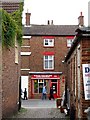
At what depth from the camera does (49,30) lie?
51469 mm

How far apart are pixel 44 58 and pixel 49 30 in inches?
158

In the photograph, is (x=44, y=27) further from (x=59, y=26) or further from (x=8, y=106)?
(x=8, y=106)

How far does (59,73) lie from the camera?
49.8 m

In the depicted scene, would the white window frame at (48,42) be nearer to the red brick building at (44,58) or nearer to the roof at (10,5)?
Answer: the red brick building at (44,58)

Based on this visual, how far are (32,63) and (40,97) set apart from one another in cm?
453

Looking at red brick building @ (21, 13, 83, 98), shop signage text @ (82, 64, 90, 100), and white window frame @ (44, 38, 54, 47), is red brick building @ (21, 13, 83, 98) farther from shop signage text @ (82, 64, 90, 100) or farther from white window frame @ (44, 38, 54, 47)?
shop signage text @ (82, 64, 90, 100)

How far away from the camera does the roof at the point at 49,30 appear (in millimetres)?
50250

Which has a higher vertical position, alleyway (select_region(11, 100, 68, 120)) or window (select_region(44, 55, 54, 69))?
window (select_region(44, 55, 54, 69))

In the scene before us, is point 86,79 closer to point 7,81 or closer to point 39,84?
point 7,81

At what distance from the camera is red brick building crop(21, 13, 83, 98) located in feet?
163

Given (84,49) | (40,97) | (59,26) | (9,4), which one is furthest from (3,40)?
(59,26)

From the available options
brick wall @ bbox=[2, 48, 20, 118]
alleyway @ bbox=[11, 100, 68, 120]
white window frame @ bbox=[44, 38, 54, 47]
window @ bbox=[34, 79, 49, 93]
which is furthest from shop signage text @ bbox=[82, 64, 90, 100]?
white window frame @ bbox=[44, 38, 54, 47]

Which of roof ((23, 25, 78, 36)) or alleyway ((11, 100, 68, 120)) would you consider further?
roof ((23, 25, 78, 36))

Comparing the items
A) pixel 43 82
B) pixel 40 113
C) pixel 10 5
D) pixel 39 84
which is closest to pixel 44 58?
pixel 43 82
